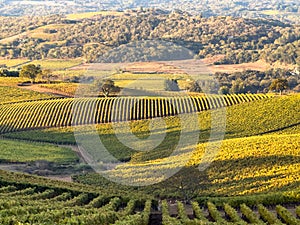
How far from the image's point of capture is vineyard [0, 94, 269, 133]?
66312 millimetres

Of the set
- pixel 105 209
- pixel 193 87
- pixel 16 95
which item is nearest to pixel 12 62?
pixel 16 95

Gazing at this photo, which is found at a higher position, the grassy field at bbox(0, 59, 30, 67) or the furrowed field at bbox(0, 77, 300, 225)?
the furrowed field at bbox(0, 77, 300, 225)

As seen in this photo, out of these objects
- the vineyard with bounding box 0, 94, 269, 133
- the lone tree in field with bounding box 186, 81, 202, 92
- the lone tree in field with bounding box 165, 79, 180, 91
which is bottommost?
the lone tree in field with bounding box 165, 79, 180, 91

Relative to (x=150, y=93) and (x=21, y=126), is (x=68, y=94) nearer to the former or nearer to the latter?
(x=150, y=93)

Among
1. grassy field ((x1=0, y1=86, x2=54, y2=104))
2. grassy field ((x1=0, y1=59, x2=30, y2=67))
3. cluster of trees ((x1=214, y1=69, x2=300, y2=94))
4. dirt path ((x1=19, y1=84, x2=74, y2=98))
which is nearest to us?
grassy field ((x1=0, y1=86, x2=54, y2=104))

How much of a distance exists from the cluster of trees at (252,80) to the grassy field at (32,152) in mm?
51767

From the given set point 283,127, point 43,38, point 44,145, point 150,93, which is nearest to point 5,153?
point 44,145

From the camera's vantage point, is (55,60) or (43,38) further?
(43,38)

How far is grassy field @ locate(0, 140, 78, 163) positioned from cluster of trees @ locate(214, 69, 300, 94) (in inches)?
2038

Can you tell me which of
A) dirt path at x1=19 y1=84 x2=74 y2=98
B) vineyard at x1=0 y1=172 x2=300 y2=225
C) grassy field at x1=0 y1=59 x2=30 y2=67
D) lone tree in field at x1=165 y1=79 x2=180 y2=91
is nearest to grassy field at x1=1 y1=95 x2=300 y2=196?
vineyard at x1=0 y1=172 x2=300 y2=225

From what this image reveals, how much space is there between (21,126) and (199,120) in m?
24.7

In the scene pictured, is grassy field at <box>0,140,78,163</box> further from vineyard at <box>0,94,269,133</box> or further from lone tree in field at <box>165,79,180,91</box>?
lone tree in field at <box>165,79,180,91</box>

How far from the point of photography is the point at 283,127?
5700 cm

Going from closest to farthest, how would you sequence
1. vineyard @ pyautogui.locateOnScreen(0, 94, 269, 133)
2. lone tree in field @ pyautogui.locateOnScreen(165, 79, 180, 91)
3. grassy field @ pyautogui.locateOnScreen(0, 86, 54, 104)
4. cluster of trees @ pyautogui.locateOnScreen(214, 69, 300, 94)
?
vineyard @ pyautogui.locateOnScreen(0, 94, 269, 133)
grassy field @ pyautogui.locateOnScreen(0, 86, 54, 104)
cluster of trees @ pyautogui.locateOnScreen(214, 69, 300, 94)
lone tree in field @ pyautogui.locateOnScreen(165, 79, 180, 91)
